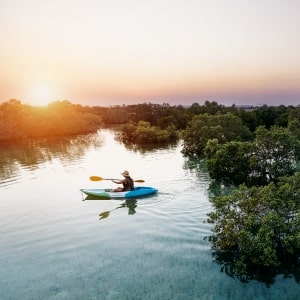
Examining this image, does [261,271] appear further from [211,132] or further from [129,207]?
[211,132]

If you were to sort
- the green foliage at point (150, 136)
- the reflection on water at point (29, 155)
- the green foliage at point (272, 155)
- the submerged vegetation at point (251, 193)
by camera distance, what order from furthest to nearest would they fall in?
the green foliage at point (150, 136) → the reflection on water at point (29, 155) → the green foliage at point (272, 155) → the submerged vegetation at point (251, 193)

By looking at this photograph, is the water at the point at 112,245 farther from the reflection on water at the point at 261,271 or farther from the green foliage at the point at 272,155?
the green foliage at the point at 272,155

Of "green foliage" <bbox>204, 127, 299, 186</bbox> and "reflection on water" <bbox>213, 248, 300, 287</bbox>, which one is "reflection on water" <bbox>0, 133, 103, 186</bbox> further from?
"reflection on water" <bbox>213, 248, 300, 287</bbox>

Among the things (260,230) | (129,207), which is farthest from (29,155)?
(260,230)

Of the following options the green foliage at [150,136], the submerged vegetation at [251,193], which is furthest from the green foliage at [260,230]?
the green foliage at [150,136]

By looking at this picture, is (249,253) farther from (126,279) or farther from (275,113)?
(275,113)

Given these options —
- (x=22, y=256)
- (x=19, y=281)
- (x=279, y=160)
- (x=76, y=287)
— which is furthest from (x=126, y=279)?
(x=279, y=160)
